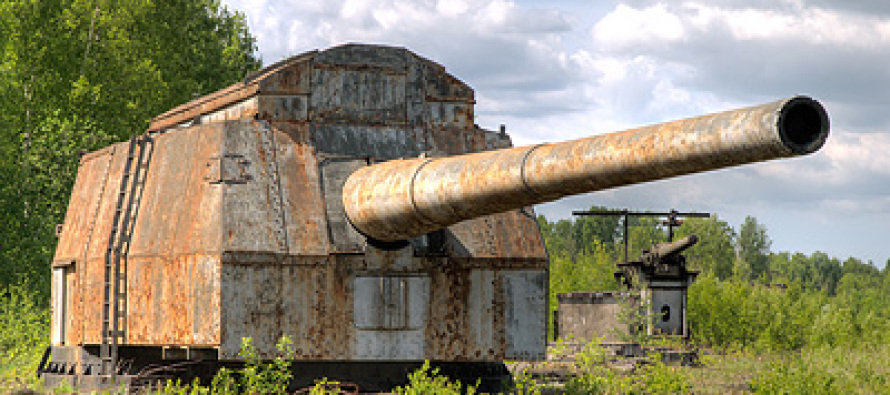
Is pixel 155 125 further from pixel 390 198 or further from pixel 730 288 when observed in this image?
pixel 730 288

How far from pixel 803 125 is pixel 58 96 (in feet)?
76.7

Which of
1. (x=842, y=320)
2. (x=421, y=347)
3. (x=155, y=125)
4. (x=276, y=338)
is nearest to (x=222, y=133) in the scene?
(x=276, y=338)

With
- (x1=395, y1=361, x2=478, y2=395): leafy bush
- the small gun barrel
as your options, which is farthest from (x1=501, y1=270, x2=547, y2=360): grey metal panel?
the small gun barrel

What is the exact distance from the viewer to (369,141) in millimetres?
9898

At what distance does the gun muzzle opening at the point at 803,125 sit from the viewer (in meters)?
5.79

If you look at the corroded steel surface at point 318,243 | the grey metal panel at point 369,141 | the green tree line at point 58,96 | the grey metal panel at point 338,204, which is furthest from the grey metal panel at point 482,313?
the green tree line at point 58,96

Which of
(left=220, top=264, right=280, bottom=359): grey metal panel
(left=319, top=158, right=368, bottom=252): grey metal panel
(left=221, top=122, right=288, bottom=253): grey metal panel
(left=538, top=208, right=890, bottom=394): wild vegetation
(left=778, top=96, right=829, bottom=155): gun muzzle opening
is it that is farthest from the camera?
(left=538, top=208, right=890, bottom=394): wild vegetation

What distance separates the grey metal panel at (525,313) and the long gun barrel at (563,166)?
130 centimetres

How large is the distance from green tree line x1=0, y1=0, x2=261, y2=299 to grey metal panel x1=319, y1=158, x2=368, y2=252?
1487 centimetres

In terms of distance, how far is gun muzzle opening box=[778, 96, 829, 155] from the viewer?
5.79 metres

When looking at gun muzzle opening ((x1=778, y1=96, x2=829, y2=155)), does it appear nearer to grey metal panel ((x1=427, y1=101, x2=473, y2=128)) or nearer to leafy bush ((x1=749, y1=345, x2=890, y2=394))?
grey metal panel ((x1=427, y1=101, x2=473, y2=128))

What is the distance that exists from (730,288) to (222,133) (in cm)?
3184

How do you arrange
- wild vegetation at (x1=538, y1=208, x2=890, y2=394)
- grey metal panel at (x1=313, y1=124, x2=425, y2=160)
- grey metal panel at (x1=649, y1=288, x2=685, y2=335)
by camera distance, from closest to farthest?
grey metal panel at (x1=313, y1=124, x2=425, y2=160), wild vegetation at (x1=538, y1=208, x2=890, y2=394), grey metal panel at (x1=649, y1=288, x2=685, y2=335)

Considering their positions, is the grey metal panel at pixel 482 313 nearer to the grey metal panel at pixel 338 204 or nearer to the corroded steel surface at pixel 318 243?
the corroded steel surface at pixel 318 243
